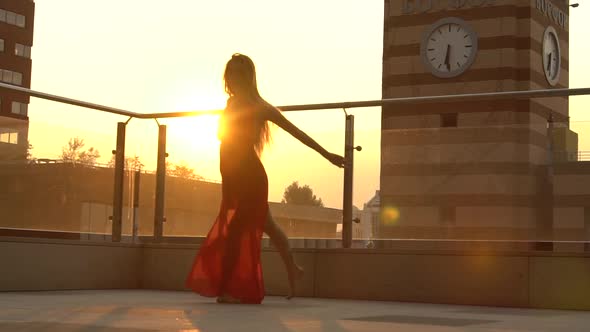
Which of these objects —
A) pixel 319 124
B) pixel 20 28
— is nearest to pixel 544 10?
pixel 20 28

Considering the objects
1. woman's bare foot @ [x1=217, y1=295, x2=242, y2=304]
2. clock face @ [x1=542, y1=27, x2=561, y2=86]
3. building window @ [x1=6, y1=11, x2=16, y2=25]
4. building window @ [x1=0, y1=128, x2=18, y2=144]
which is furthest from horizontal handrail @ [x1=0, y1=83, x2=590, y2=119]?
building window @ [x1=6, y1=11, x2=16, y2=25]

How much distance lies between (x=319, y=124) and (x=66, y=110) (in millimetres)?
2355

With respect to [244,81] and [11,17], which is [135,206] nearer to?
[244,81]

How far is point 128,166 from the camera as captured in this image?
972 cm

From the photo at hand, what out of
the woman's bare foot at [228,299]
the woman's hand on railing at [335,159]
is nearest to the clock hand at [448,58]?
the woman's hand on railing at [335,159]

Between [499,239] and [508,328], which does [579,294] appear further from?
[508,328]

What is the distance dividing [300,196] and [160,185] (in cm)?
178

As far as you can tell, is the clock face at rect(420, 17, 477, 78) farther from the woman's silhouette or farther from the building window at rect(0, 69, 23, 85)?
the woman's silhouette

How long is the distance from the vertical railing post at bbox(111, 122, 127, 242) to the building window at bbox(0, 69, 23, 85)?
249 ft

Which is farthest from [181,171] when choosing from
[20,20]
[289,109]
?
[20,20]

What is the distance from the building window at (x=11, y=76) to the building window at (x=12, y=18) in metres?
4.04

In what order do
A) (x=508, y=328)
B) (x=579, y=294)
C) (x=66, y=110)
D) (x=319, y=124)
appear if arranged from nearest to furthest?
(x=508, y=328) < (x=579, y=294) < (x=319, y=124) < (x=66, y=110)

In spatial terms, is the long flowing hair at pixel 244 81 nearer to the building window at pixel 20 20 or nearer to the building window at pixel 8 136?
the building window at pixel 8 136

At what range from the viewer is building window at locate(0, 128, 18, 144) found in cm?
852
